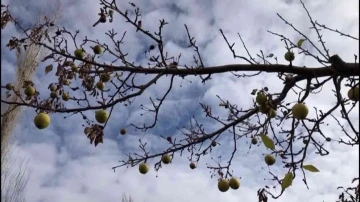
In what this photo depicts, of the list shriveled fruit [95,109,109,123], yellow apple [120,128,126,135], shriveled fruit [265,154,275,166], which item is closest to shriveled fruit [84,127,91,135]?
shriveled fruit [95,109,109,123]

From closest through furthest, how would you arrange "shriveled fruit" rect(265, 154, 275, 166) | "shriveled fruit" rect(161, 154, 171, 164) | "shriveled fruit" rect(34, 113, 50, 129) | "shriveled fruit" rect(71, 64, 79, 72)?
1. "shriveled fruit" rect(34, 113, 50, 129)
2. "shriveled fruit" rect(71, 64, 79, 72)
3. "shriveled fruit" rect(265, 154, 275, 166)
4. "shriveled fruit" rect(161, 154, 171, 164)

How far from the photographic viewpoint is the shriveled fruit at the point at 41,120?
2.07m

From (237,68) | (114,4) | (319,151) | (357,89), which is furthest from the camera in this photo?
(319,151)

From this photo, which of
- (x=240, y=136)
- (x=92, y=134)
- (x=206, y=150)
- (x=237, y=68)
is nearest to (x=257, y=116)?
(x=240, y=136)

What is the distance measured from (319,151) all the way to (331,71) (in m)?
0.61

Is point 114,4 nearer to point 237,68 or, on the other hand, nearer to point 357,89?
→ point 237,68

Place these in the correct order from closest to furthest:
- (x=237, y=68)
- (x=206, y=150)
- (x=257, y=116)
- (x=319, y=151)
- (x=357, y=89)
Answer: (x=357, y=89)
(x=237, y=68)
(x=319, y=151)
(x=257, y=116)
(x=206, y=150)

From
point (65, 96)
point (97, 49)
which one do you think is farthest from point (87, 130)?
point (97, 49)

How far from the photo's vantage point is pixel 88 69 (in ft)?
7.29

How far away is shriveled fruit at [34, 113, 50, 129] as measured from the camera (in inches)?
81.7

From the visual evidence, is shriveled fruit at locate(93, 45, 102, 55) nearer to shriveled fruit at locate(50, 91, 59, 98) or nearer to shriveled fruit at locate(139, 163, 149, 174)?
shriveled fruit at locate(50, 91, 59, 98)

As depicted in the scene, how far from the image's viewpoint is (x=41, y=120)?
2.07 m

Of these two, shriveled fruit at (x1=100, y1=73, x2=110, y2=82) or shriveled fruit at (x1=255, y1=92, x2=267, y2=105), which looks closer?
shriveled fruit at (x1=255, y1=92, x2=267, y2=105)

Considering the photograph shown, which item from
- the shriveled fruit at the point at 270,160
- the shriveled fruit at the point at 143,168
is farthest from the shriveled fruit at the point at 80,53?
the shriveled fruit at the point at 270,160
